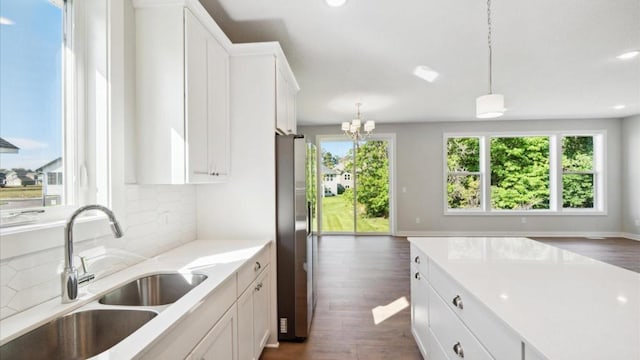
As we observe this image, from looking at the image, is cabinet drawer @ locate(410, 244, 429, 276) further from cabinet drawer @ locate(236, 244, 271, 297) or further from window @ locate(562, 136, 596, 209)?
window @ locate(562, 136, 596, 209)

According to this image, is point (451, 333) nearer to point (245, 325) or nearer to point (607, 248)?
point (245, 325)

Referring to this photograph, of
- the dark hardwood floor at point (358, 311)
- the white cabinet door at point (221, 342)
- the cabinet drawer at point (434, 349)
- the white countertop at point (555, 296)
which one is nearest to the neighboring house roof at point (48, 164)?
the white cabinet door at point (221, 342)

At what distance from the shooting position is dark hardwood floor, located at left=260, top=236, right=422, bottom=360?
2.27m

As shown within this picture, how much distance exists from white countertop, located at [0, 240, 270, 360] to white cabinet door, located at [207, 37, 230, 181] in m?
0.54

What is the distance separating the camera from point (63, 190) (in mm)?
1412

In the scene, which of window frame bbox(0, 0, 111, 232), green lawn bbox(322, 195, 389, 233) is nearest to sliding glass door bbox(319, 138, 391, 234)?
green lawn bbox(322, 195, 389, 233)

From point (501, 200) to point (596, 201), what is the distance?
2.03 metres

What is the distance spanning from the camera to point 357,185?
22.3 feet

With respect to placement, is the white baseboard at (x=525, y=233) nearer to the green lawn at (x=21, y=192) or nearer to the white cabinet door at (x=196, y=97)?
the white cabinet door at (x=196, y=97)

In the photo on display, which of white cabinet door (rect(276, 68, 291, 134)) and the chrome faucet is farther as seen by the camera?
white cabinet door (rect(276, 68, 291, 134))

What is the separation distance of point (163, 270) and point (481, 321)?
1557 millimetres

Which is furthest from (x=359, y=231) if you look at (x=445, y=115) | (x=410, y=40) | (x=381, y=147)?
(x=410, y=40)

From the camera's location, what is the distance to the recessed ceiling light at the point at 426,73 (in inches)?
136

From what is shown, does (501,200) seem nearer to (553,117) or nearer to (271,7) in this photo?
(553,117)
